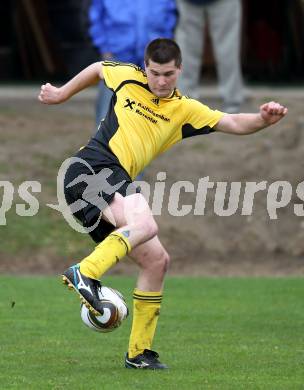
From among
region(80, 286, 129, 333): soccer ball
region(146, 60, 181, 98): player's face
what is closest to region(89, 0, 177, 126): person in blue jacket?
region(146, 60, 181, 98): player's face

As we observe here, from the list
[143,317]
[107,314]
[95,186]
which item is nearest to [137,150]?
[95,186]

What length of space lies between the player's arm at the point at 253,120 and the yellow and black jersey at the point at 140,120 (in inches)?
2.7

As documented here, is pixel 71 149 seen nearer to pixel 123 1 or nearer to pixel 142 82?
pixel 123 1

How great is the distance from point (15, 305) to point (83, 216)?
3.33 m

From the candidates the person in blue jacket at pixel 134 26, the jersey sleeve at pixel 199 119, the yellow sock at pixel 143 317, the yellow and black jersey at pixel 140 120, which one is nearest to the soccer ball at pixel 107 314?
the yellow sock at pixel 143 317

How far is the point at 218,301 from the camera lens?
1192 centimetres

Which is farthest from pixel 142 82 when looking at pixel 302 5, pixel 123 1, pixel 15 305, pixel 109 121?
pixel 302 5

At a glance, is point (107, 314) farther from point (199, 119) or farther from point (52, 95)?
point (52, 95)

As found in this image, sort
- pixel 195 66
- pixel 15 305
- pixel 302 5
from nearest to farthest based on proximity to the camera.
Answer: pixel 15 305 < pixel 195 66 < pixel 302 5

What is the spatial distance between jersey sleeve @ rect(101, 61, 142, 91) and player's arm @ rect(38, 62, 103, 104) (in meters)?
0.06

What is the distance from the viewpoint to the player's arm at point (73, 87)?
8727 millimetres

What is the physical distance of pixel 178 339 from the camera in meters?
9.87

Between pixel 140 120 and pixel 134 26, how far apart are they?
5926mm

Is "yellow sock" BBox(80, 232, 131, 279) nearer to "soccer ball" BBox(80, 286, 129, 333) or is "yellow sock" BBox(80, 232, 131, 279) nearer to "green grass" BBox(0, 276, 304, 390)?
"soccer ball" BBox(80, 286, 129, 333)
